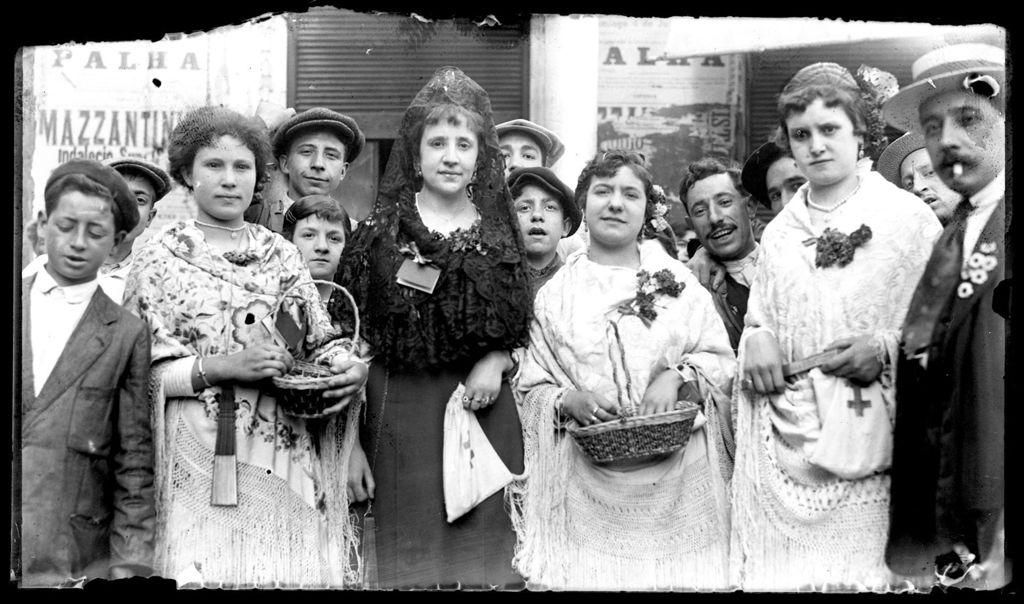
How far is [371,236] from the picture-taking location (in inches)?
221

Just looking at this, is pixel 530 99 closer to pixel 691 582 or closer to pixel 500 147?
pixel 500 147

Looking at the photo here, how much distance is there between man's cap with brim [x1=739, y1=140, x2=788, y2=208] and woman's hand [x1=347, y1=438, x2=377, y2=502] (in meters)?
1.87

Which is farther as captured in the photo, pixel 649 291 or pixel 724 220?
pixel 724 220

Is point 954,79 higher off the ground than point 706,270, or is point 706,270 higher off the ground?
point 954,79

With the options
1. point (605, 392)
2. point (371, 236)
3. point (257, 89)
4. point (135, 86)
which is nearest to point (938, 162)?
point (605, 392)

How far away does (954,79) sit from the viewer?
227 inches

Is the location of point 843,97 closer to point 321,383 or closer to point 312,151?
point 312,151

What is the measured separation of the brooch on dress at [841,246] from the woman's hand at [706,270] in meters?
0.44

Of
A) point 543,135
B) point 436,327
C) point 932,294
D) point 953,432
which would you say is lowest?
point 953,432

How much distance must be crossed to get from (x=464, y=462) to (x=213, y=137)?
61.9 inches

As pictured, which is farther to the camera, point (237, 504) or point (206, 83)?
point (206, 83)

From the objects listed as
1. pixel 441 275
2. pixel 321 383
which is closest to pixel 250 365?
pixel 321 383

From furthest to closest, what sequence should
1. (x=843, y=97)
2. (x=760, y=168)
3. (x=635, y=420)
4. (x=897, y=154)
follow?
(x=760, y=168)
(x=897, y=154)
(x=843, y=97)
(x=635, y=420)

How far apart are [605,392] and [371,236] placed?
42.4 inches
